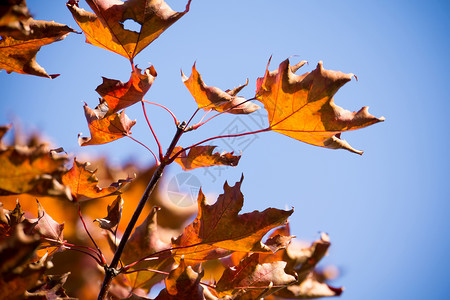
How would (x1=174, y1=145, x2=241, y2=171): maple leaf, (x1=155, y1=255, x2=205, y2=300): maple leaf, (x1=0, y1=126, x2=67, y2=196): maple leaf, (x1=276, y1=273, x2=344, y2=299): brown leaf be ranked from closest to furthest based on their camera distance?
(x1=0, y1=126, x2=67, y2=196): maple leaf < (x1=155, y1=255, x2=205, y2=300): maple leaf < (x1=174, y1=145, x2=241, y2=171): maple leaf < (x1=276, y1=273, x2=344, y2=299): brown leaf

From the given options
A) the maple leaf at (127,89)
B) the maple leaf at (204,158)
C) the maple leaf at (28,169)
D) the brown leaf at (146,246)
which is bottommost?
the brown leaf at (146,246)

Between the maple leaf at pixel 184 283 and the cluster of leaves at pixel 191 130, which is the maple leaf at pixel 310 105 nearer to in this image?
the cluster of leaves at pixel 191 130

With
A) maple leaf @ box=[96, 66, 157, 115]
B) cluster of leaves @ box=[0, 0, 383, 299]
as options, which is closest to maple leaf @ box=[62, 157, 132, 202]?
cluster of leaves @ box=[0, 0, 383, 299]

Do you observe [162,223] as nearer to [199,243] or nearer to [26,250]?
[199,243]

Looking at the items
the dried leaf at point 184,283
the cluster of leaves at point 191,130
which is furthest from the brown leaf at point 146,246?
the dried leaf at point 184,283

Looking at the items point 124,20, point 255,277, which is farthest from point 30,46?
point 255,277

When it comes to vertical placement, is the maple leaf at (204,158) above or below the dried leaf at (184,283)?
above

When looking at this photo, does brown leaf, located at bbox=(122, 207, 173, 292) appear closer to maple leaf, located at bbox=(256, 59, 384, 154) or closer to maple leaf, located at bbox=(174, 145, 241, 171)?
maple leaf, located at bbox=(174, 145, 241, 171)

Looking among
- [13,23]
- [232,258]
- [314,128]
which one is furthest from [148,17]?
[232,258]
